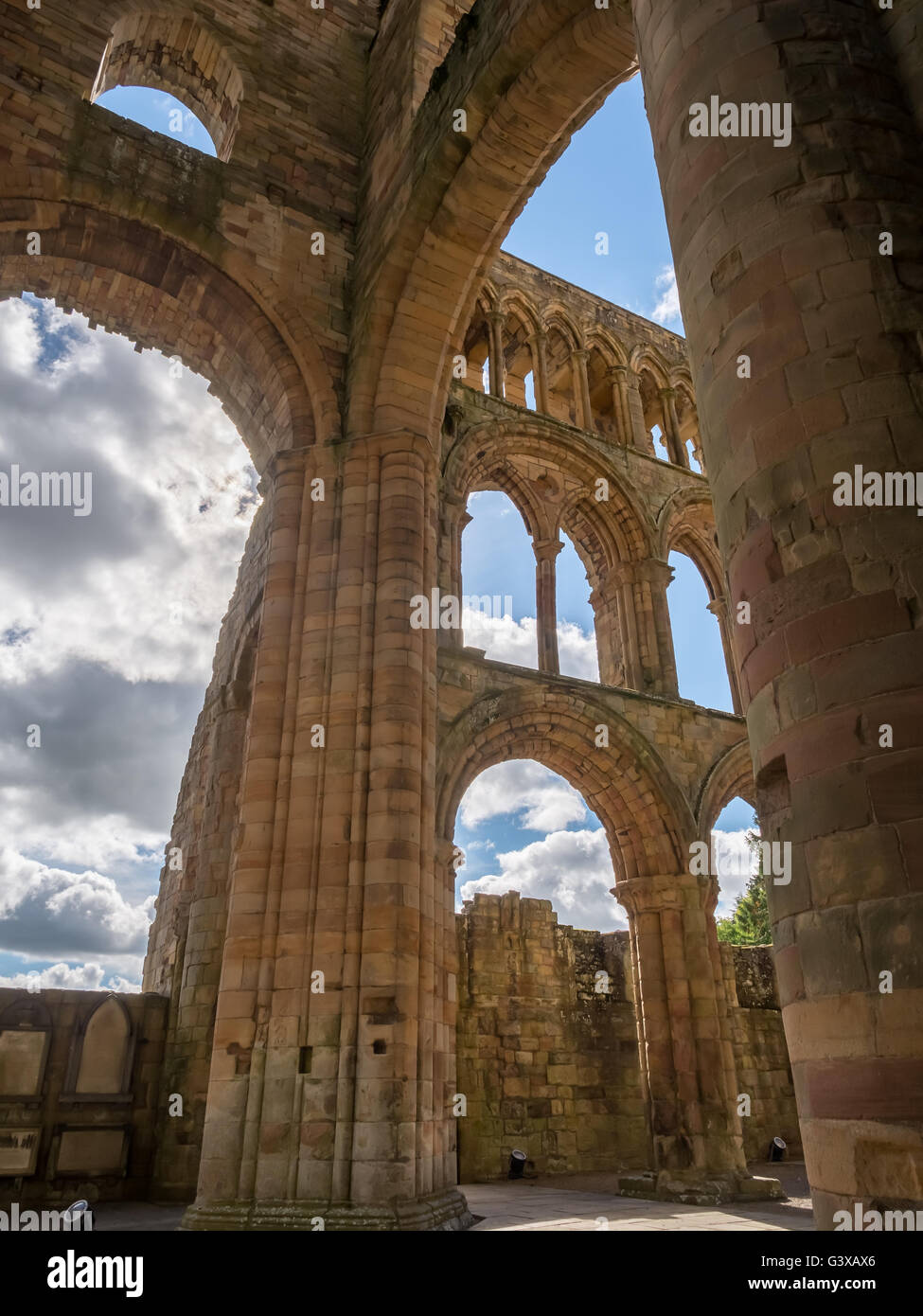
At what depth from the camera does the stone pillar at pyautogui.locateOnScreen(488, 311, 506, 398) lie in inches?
546

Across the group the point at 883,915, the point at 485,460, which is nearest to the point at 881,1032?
the point at 883,915

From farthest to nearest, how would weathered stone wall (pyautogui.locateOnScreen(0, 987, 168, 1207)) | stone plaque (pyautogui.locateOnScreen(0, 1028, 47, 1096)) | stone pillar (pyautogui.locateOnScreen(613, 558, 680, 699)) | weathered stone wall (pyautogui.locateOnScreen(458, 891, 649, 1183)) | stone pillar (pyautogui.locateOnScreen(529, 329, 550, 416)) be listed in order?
1. stone pillar (pyautogui.locateOnScreen(529, 329, 550, 416))
2. stone pillar (pyautogui.locateOnScreen(613, 558, 680, 699))
3. weathered stone wall (pyautogui.locateOnScreen(458, 891, 649, 1183))
4. stone plaque (pyautogui.locateOnScreen(0, 1028, 47, 1096))
5. weathered stone wall (pyautogui.locateOnScreen(0, 987, 168, 1207))

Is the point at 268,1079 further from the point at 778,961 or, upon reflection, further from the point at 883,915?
the point at 883,915

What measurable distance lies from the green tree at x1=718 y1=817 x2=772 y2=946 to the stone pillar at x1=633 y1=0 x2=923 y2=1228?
91.5 ft

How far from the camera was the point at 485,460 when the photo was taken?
13.1 meters

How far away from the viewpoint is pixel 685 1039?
10.5m

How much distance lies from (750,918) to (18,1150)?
2705cm

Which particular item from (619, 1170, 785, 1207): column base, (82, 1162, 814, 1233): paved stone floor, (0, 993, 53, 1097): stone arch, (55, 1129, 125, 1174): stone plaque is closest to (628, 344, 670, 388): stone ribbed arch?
(619, 1170, 785, 1207): column base

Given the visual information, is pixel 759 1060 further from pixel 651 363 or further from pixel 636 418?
pixel 651 363

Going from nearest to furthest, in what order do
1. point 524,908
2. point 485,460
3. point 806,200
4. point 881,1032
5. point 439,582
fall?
point 881,1032 → point 806,200 → point 439,582 → point 485,460 → point 524,908

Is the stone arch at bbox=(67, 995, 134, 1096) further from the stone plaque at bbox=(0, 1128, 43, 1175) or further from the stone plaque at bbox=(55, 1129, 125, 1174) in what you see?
the stone plaque at bbox=(0, 1128, 43, 1175)

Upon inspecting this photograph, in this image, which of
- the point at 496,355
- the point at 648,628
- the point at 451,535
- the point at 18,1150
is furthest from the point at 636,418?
the point at 18,1150

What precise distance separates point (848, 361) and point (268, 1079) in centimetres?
551

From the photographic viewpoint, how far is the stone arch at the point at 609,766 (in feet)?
37.0
